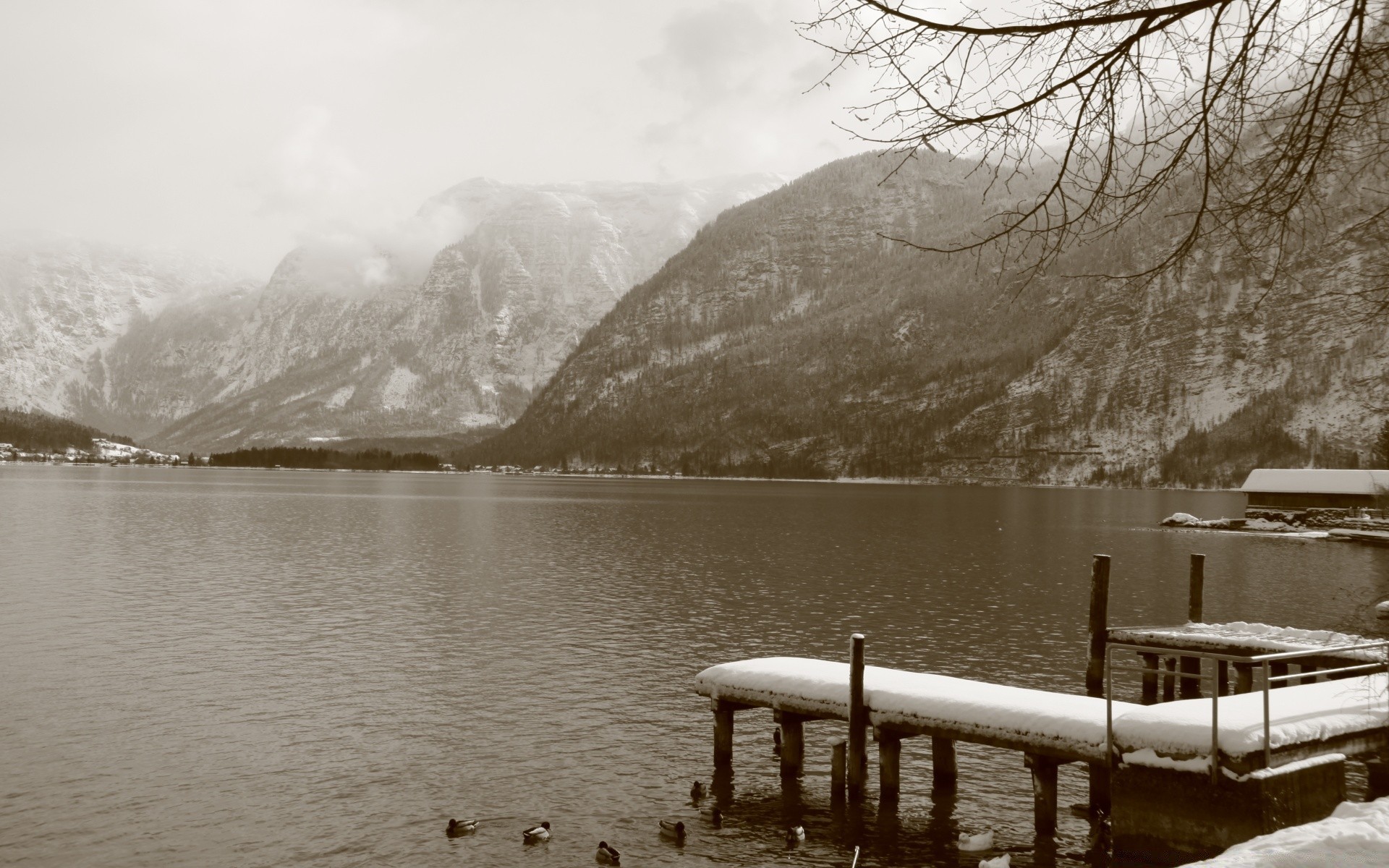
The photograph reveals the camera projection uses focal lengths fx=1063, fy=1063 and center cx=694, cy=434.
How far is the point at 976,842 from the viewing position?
923 inches

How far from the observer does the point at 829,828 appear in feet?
81.3

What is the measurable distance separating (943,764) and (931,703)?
10.6 ft

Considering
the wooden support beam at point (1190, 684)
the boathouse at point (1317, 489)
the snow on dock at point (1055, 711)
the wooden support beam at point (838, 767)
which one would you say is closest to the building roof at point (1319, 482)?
the boathouse at point (1317, 489)

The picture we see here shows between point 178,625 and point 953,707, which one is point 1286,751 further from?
point 178,625

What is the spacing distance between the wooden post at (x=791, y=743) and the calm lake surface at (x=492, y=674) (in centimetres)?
60

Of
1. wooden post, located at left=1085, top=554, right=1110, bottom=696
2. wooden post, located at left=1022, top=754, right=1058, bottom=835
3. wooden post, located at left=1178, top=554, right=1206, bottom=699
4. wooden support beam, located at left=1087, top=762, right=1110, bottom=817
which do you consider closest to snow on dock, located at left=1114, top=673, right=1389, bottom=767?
wooden support beam, located at left=1087, top=762, right=1110, bottom=817

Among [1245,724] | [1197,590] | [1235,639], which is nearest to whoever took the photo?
[1245,724]

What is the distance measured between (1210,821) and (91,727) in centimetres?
3105

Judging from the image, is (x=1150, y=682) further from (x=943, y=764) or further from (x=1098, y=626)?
(x=943, y=764)

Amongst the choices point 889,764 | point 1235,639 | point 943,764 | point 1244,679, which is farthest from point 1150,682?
point 889,764

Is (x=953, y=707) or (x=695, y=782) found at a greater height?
(x=953, y=707)

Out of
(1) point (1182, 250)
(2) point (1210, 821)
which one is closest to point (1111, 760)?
(2) point (1210, 821)

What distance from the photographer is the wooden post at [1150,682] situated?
36.8 meters

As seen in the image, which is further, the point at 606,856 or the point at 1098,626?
the point at 1098,626
